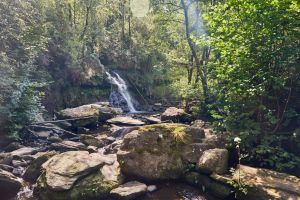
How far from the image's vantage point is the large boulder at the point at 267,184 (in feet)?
23.0

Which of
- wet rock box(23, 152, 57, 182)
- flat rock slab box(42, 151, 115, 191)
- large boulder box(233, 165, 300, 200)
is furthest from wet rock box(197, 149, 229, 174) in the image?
wet rock box(23, 152, 57, 182)

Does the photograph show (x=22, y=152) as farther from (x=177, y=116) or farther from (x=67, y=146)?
(x=177, y=116)

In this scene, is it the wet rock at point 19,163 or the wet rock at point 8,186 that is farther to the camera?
the wet rock at point 19,163

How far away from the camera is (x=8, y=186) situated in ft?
28.4

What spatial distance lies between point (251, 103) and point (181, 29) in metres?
21.3

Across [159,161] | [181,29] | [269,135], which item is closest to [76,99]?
[181,29]

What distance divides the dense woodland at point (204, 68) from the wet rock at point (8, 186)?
5.48 meters

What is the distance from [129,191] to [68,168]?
2012 millimetres

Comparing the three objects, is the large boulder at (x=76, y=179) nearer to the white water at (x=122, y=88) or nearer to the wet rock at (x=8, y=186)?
the wet rock at (x=8, y=186)

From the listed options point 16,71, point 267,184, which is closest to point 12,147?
point 16,71

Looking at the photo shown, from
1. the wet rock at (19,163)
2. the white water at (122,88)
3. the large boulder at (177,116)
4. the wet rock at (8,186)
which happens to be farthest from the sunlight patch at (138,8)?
the wet rock at (8,186)

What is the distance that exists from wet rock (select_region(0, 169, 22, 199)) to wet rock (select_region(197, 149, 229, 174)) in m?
5.76

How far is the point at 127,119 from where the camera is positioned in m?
21.0

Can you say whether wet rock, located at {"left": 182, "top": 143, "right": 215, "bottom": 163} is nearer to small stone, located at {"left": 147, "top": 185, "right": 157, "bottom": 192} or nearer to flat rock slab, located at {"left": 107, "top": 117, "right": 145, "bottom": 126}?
small stone, located at {"left": 147, "top": 185, "right": 157, "bottom": 192}
